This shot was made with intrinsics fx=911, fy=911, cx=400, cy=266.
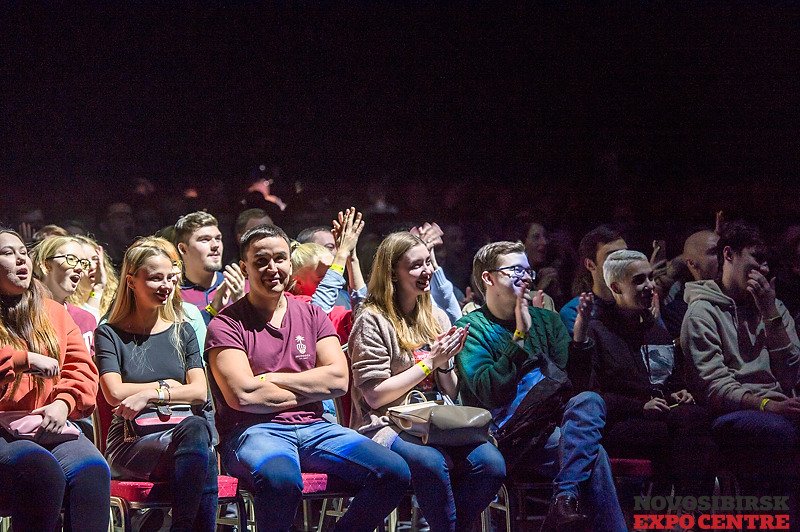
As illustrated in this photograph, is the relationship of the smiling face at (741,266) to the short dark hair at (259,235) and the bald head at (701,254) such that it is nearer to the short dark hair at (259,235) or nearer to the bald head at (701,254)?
the bald head at (701,254)

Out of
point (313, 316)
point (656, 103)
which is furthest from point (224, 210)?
point (656, 103)

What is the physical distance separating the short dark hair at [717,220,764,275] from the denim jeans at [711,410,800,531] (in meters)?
0.77

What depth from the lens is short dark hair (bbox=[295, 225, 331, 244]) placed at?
4605mm

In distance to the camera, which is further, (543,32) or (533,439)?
(543,32)

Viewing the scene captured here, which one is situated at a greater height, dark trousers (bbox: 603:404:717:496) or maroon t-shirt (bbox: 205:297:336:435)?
maroon t-shirt (bbox: 205:297:336:435)

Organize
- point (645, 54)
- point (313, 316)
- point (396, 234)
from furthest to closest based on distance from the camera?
1. point (645, 54)
2. point (396, 234)
3. point (313, 316)

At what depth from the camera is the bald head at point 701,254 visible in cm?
458

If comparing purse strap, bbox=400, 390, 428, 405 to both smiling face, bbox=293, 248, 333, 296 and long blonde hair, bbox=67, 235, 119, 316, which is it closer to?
smiling face, bbox=293, 248, 333, 296

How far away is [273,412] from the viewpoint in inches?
127

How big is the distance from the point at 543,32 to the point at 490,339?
6.54 feet

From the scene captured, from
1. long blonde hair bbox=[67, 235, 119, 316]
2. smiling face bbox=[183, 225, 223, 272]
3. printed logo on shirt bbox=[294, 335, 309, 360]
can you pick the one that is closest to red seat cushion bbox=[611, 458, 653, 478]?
printed logo on shirt bbox=[294, 335, 309, 360]

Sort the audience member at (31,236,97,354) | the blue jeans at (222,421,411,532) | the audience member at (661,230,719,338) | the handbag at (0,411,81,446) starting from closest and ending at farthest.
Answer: the handbag at (0,411,81,446)
the blue jeans at (222,421,411,532)
the audience member at (31,236,97,354)
the audience member at (661,230,719,338)

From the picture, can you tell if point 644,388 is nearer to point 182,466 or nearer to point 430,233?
point 430,233

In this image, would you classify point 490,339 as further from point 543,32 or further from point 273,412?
point 543,32
